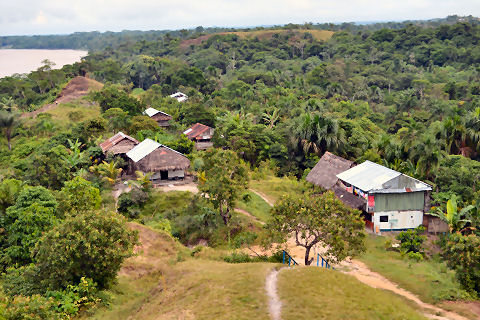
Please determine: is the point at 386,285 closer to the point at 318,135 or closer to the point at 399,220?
the point at 399,220

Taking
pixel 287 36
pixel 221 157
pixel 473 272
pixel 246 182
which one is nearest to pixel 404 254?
pixel 473 272

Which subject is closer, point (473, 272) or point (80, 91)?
point (473, 272)

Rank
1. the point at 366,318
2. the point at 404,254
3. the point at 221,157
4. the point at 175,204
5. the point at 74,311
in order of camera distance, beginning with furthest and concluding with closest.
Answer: the point at 175,204
the point at 221,157
the point at 404,254
the point at 74,311
the point at 366,318

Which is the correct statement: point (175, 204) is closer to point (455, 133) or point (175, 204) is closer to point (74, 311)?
point (74, 311)

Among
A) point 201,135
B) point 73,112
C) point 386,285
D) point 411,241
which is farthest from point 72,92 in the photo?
point 386,285

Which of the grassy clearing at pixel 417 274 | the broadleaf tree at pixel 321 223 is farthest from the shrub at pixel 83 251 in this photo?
the grassy clearing at pixel 417 274

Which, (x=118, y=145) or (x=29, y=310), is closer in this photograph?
(x=29, y=310)
